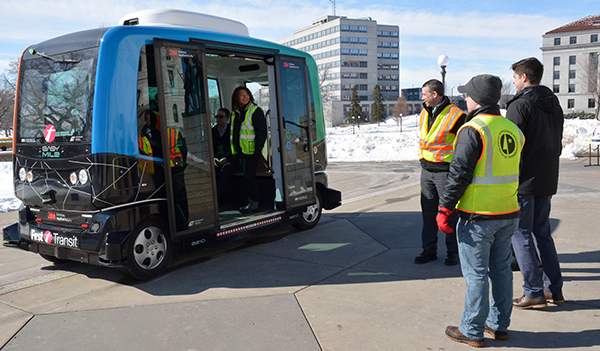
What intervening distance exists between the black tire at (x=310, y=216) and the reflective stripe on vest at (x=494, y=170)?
13.6 ft

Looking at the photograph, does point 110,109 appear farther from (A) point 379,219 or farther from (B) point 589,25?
(B) point 589,25

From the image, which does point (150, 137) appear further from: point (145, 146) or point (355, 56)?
point (355, 56)

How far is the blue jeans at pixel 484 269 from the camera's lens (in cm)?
327

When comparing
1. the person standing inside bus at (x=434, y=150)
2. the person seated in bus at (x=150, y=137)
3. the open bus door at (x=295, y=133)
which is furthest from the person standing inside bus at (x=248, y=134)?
the person standing inside bus at (x=434, y=150)

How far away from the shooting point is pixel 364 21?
115438 mm

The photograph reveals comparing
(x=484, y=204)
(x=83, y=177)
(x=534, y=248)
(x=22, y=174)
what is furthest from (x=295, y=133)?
(x=484, y=204)

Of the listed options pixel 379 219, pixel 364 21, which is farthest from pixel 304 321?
pixel 364 21

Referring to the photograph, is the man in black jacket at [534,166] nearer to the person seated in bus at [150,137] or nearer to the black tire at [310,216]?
the person seated in bus at [150,137]

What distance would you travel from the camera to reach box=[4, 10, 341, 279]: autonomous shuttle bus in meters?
4.71

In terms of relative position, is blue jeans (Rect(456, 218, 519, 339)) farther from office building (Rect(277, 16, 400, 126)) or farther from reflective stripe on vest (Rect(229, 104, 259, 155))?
office building (Rect(277, 16, 400, 126))

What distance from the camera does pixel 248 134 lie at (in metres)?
6.98

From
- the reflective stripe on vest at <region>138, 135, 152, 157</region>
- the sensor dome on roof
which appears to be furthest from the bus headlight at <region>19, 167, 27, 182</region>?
the sensor dome on roof

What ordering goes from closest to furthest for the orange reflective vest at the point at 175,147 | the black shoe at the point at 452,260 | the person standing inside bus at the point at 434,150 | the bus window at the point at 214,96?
the person standing inside bus at the point at 434,150 → the orange reflective vest at the point at 175,147 → the black shoe at the point at 452,260 → the bus window at the point at 214,96

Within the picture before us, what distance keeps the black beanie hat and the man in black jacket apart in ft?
2.29
